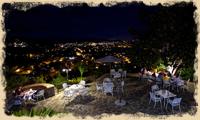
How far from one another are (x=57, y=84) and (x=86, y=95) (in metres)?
3.49

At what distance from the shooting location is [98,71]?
2859 centimetres

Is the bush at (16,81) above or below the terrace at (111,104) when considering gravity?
above

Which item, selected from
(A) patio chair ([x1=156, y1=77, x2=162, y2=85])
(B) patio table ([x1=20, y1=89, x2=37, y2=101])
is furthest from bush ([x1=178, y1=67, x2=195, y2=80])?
(B) patio table ([x1=20, y1=89, x2=37, y2=101])

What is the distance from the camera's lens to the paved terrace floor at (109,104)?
1978 cm

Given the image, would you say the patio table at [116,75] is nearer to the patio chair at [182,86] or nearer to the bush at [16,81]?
the patio chair at [182,86]

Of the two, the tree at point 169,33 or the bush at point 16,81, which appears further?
the bush at point 16,81

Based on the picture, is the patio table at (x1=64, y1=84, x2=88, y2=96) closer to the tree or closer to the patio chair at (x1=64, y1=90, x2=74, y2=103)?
the patio chair at (x1=64, y1=90, x2=74, y2=103)

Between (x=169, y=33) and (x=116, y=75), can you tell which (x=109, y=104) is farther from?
(x=116, y=75)

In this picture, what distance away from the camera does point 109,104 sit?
21219 millimetres

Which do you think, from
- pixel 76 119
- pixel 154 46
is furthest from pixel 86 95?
pixel 76 119

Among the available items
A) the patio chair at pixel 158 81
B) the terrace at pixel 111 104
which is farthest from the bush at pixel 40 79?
the patio chair at pixel 158 81

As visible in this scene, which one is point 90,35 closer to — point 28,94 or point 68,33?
point 68,33

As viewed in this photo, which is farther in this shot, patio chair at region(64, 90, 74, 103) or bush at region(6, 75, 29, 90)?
bush at region(6, 75, 29, 90)

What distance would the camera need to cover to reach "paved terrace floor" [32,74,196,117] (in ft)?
64.9
